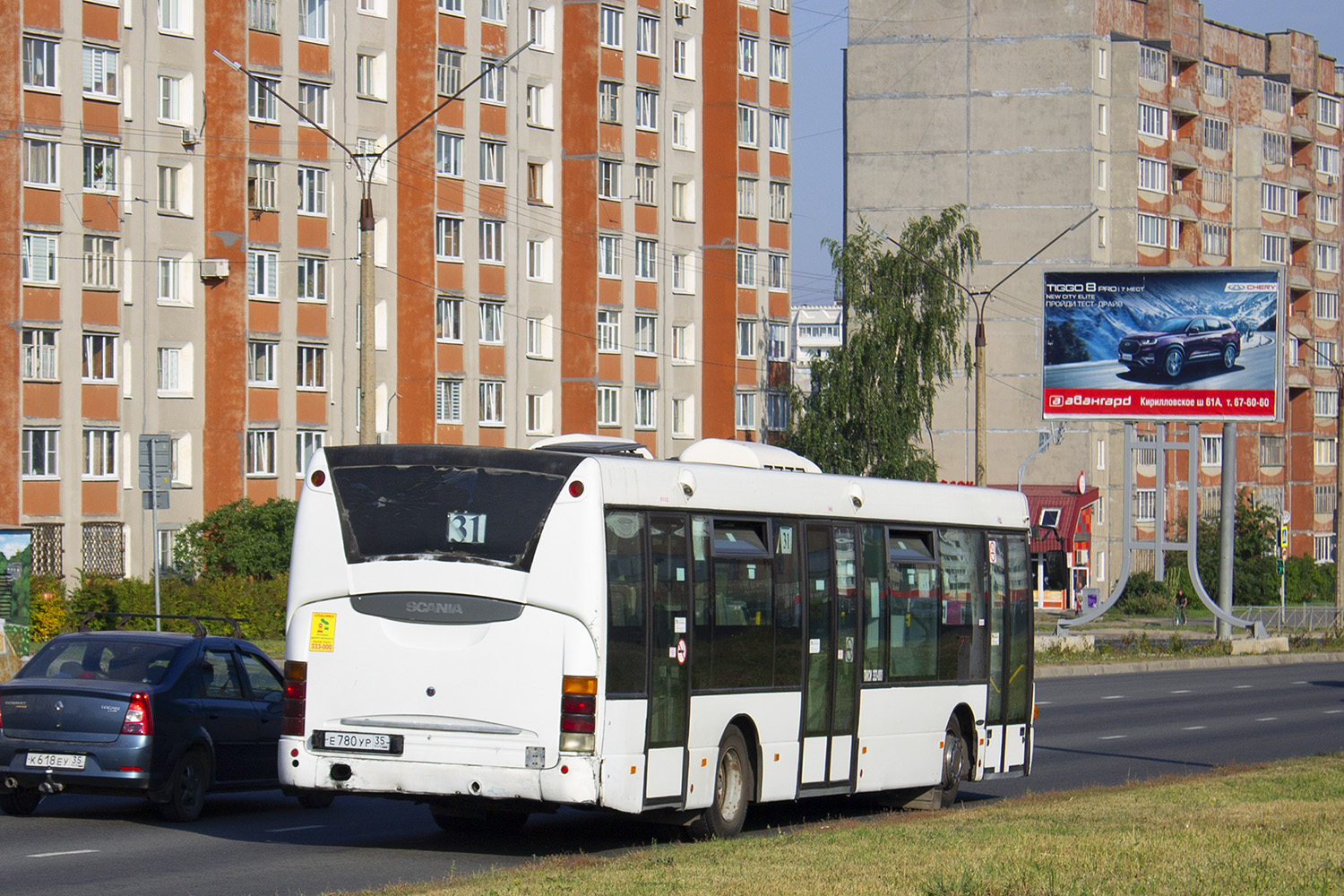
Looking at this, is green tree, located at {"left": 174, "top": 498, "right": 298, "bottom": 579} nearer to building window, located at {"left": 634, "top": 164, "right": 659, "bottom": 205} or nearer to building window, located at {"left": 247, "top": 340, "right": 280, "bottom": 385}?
building window, located at {"left": 247, "top": 340, "right": 280, "bottom": 385}

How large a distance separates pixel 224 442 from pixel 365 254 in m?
33.5

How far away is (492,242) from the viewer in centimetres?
6681

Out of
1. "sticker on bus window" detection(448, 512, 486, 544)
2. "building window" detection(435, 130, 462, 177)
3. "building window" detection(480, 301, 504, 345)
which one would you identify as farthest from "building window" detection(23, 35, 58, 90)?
"sticker on bus window" detection(448, 512, 486, 544)

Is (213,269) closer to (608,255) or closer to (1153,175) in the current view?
(608,255)

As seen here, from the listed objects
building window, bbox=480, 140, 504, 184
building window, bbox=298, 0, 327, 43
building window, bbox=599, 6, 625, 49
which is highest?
building window, bbox=599, 6, 625, 49

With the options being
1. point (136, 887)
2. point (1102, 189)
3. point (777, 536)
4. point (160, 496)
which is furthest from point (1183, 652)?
point (1102, 189)

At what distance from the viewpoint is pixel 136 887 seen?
35.2 feet

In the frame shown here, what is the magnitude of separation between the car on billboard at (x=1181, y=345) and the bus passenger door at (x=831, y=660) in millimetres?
30333

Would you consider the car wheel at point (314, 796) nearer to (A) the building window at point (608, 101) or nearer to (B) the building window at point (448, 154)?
(B) the building window at point (448, 154)

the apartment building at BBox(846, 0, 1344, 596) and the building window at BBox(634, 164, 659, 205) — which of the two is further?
the apartment building at BBox(846, 0, 1344, 596)

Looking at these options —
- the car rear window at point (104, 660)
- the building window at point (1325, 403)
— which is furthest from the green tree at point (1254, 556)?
the car rear window at point (104, 660)

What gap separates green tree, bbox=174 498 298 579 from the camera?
54.8 metres

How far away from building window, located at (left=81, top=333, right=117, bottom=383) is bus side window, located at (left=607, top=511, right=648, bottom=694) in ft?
148

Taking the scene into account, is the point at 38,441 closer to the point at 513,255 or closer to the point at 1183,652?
the point at 513,255
